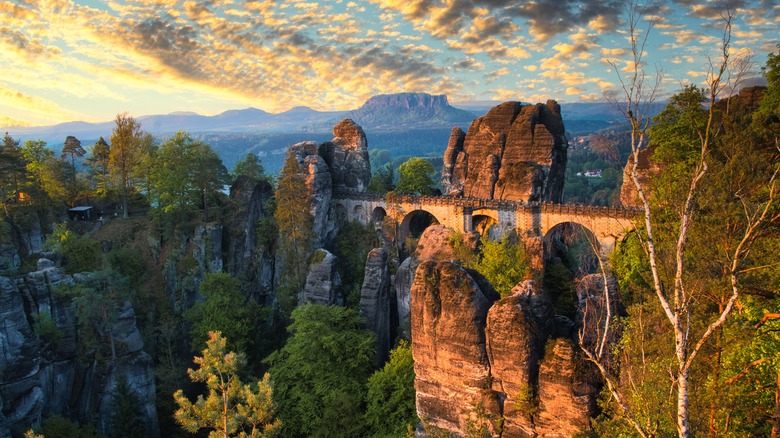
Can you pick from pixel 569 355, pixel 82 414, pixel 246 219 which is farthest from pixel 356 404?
pixel 246 219

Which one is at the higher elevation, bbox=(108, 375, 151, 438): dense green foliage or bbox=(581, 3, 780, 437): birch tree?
bbox=(581, 3, 780, 437): birch tree

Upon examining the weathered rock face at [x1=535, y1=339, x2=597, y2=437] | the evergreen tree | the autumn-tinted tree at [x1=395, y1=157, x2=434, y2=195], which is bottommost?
the evergreen tree

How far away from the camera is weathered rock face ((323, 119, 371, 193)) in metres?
50.1

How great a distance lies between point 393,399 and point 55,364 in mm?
20742

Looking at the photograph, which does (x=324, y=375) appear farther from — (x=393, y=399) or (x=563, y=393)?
(x=563, y=393)

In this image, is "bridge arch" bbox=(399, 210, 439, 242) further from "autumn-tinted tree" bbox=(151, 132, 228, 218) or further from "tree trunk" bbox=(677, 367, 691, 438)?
"tree trunk" bbox=(677, 367, 691, 438)

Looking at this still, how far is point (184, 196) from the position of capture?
4297 centimetres

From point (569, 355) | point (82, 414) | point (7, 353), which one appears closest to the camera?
point (569, 355)

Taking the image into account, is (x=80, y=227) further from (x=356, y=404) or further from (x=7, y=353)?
(x=356, y=404)

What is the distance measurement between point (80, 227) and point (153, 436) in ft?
72.9

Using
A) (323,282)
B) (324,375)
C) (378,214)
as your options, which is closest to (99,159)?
(378,214)

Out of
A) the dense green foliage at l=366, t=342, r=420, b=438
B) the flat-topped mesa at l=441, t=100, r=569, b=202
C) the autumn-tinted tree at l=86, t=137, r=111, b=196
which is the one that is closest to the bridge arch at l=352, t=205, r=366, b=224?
A: the flat-topped mesa at l=441, t=100, r=569, b=202

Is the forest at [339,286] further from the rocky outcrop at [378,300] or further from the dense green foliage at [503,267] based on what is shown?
the rocky outcrop at [378,300]

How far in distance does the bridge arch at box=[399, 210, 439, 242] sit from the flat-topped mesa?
12.2 ft
